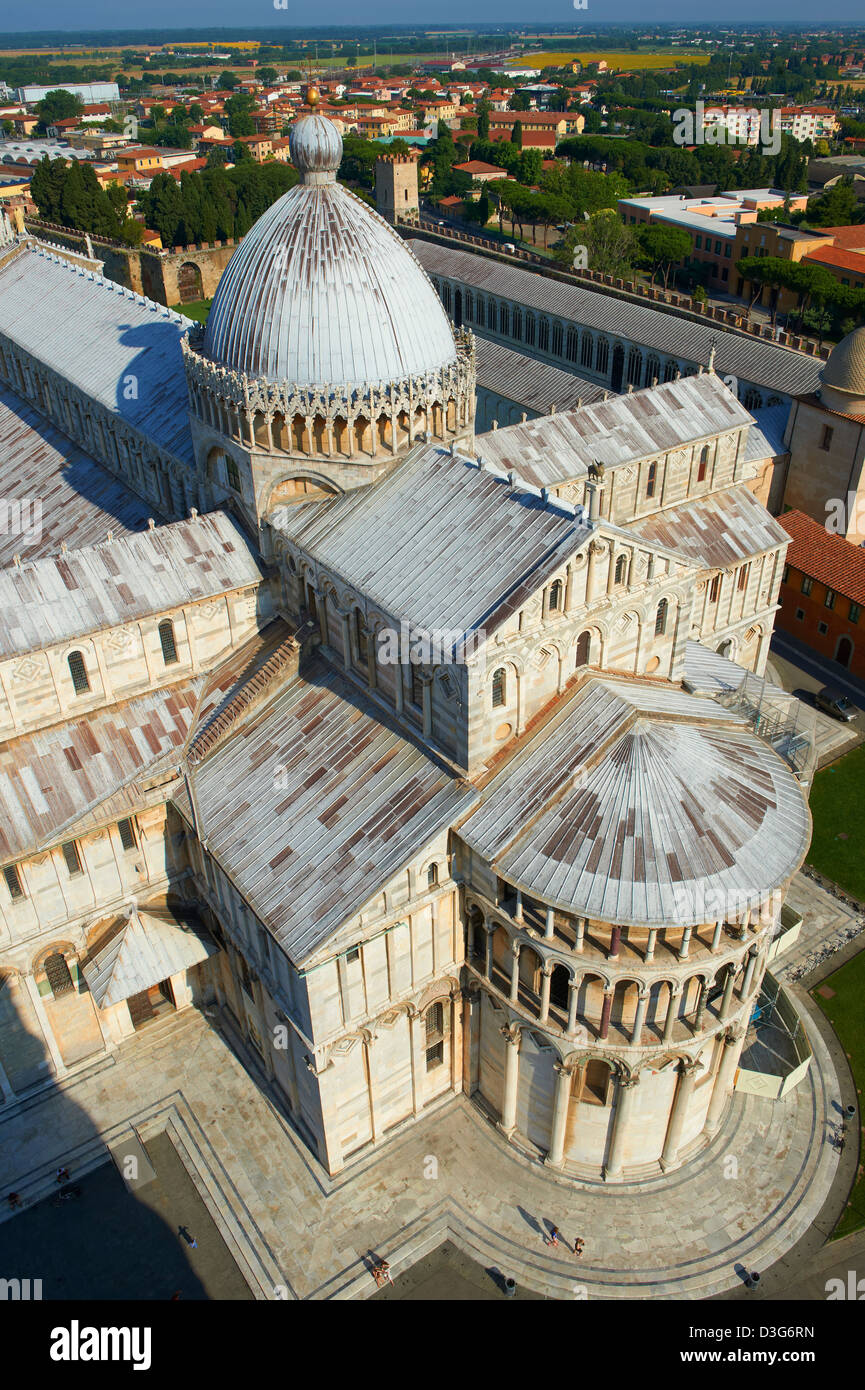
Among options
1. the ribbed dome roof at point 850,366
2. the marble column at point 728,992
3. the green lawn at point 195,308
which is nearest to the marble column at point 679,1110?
the marble column at point 728,992

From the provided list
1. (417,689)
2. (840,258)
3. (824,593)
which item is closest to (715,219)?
(840,258)

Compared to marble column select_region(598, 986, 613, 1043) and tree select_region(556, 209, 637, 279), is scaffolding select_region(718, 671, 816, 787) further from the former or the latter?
tree select_region(556, 209, 637, 279)

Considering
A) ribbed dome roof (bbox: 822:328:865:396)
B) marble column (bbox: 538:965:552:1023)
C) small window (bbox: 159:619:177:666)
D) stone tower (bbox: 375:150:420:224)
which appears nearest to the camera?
marble column (bbox: 538:965:552:1023)

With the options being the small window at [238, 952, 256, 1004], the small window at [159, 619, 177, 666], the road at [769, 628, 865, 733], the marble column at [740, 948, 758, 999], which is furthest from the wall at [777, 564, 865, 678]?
the small window at [238, 952, 256, 1004]

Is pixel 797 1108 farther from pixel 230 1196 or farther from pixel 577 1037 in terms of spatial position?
pixel 230 1196

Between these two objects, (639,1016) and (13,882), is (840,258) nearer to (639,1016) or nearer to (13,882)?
(639,1016)
